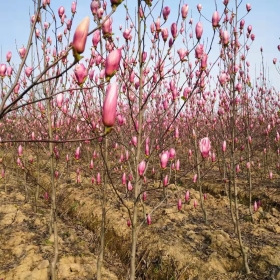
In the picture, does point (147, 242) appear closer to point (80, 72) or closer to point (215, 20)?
point (215, 20)

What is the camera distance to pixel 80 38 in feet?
2.82

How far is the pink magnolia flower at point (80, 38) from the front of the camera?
850 mm

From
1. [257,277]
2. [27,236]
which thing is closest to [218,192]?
[257,277]

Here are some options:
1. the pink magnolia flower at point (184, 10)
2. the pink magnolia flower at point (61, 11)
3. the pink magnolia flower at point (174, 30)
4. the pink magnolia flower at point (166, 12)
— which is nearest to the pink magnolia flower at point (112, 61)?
the pink magnolia flower at point (174, 30)

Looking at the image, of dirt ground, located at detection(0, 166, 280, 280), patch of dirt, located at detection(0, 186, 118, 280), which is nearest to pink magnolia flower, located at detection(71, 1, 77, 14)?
dirt ground, located at detection(0, 166, 280, 280)

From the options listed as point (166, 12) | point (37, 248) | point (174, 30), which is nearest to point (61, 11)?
point (166, 12)

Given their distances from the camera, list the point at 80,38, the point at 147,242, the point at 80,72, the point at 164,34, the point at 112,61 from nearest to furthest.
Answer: the point at 80,38, the point at 112,61, the point at 80,72, the point at 164,34, the point at 147,242

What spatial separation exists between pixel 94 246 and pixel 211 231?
1.90 m

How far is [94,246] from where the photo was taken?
4.09 meters

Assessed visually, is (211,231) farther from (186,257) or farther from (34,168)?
(34,168)

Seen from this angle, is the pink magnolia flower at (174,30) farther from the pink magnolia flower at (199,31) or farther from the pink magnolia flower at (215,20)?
the pink magnolia flower at (215,20)

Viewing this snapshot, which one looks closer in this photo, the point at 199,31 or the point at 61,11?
the point at 199,31

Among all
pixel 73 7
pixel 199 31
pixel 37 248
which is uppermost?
pixel 73 7

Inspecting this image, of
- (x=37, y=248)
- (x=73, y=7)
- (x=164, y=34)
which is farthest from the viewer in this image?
(x=37, y=248)
